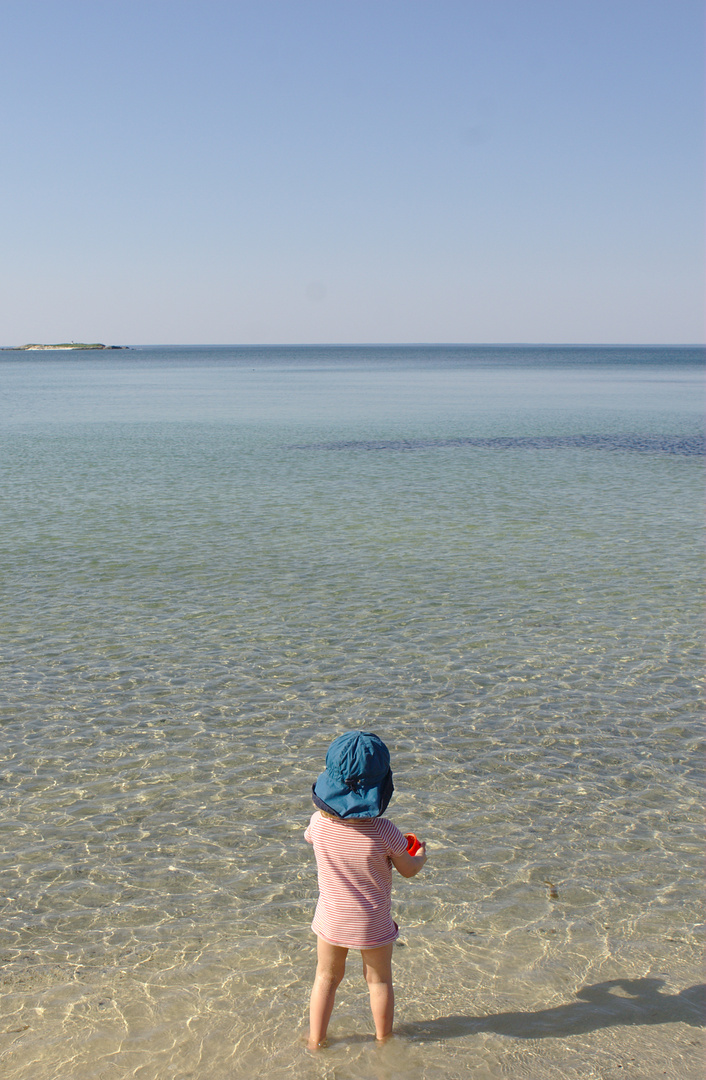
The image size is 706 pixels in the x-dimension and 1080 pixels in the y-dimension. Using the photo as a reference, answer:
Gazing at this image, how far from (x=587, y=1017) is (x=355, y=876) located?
5.96 ft

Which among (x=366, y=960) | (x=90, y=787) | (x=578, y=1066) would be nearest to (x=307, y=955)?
(x=366, y=960)

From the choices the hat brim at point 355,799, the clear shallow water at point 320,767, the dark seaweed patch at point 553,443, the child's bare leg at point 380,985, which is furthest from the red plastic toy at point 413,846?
the dark seaweed patch at point 553,443

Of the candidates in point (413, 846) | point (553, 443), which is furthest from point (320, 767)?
point (553, 443)

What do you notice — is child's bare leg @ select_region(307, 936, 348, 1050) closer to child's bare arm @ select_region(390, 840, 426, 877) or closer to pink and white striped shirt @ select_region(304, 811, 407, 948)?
pink and white striped shirt @ select_region(304, 811, 407, 948)

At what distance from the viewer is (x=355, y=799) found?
454 centimetres

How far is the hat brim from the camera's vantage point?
454 centimetres

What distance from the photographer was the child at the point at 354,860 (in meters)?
4.53

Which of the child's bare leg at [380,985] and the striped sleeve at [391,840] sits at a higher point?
the striped sleeve at [391,840]

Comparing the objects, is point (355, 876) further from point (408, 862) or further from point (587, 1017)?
point (587, 1017)

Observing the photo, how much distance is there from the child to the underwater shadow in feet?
1.98

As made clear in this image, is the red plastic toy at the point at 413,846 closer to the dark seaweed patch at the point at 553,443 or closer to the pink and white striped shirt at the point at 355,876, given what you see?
the pink and white striped shirt at the point at 355,876

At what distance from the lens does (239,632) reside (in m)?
12.2

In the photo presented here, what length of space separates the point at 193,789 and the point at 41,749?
5.64ft

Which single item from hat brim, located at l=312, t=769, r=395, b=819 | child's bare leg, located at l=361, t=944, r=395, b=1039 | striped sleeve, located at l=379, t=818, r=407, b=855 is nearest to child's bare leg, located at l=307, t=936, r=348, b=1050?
child's bare leg, located at l=361, t=944, r=395, b=1039
